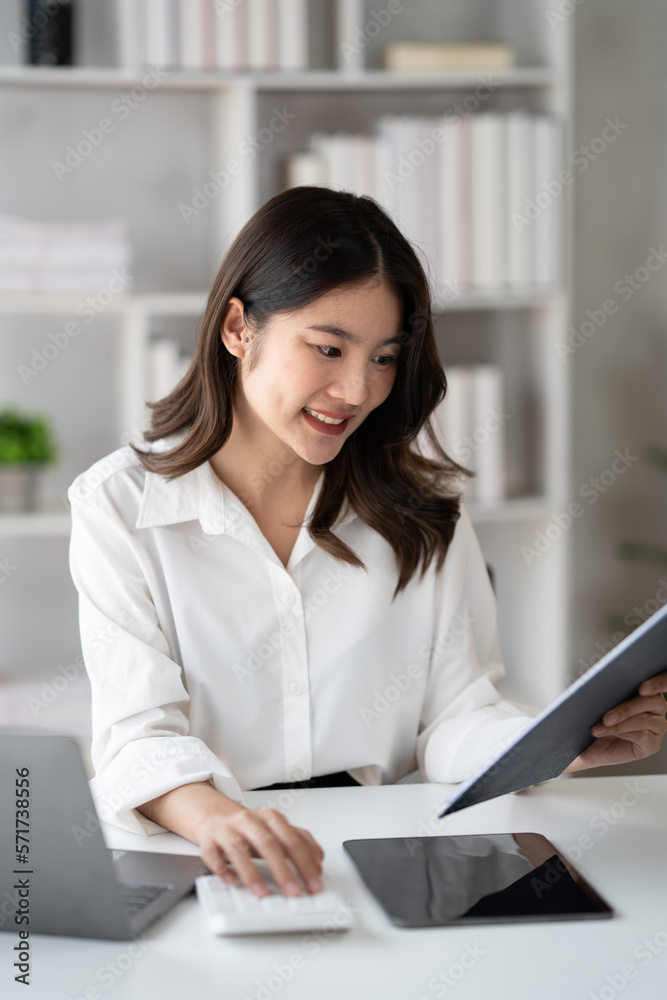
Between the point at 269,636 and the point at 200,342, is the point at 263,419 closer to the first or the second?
the point at 200,342

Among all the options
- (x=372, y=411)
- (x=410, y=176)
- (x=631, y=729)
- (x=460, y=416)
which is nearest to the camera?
(x=631, y=729)

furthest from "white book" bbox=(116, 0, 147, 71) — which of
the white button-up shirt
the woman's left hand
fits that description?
the woman's left hand

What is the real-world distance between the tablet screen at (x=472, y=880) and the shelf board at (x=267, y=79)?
1805 millimetres

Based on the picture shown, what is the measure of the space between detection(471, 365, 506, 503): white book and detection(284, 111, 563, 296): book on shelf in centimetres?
21

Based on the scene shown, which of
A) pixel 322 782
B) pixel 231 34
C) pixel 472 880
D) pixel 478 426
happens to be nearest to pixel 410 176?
pixel 231 34

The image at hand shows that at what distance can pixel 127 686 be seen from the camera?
118 centimetres

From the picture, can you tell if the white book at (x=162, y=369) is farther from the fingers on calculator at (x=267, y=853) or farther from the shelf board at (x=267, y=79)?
the fingers on calculator at (x=267, y=853)

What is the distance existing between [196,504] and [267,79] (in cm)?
131

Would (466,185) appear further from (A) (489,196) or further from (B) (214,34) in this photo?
(B) (214,34)

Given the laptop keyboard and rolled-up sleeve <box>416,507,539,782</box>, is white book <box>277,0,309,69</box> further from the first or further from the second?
the laptop keyboard

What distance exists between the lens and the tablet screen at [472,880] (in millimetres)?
834

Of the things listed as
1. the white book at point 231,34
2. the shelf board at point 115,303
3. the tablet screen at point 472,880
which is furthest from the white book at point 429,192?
the tablet screen at point 472,880

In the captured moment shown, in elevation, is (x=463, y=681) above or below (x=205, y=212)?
below

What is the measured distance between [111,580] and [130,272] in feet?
4.77
